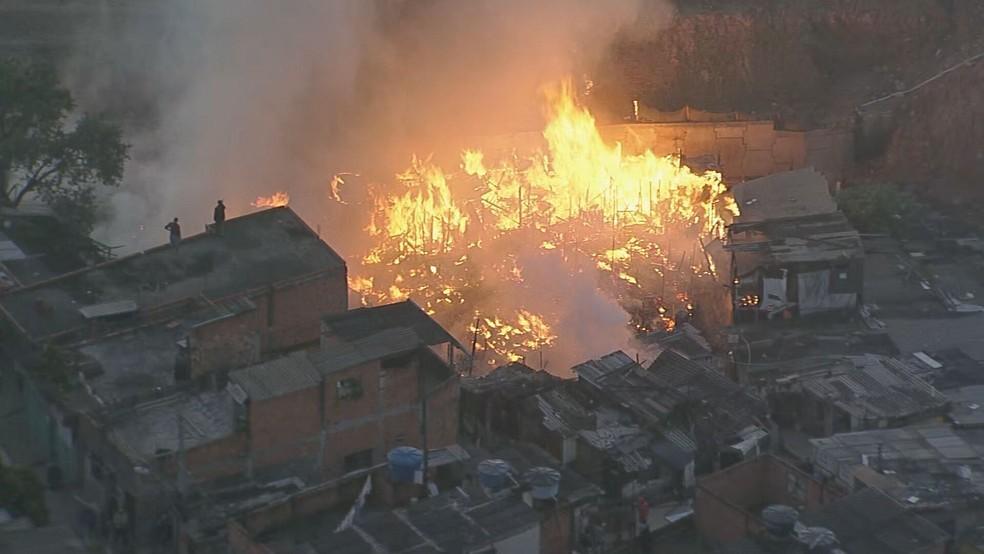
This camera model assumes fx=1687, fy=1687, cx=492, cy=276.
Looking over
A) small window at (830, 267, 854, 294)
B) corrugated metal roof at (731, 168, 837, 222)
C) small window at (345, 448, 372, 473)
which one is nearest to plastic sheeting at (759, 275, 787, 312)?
small window at (830, 267, 854, 294)

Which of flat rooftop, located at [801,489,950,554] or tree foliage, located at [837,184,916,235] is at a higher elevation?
tree foliage, located at [837,184,916,235]

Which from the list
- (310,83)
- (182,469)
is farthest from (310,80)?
(182,469)

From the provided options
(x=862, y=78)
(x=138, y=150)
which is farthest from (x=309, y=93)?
(x=862, y=78)

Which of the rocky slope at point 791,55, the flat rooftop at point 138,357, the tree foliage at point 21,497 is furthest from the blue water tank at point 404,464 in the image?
the rocky slope at point 791,55

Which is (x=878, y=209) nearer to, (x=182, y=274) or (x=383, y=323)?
(x=383, y=323)

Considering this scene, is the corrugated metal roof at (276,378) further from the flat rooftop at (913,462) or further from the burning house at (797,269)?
the burning house at (797,269)

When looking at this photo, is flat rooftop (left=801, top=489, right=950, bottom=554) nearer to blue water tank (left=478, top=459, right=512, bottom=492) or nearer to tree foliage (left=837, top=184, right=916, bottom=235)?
blue water tank (left=478, top=459, right=512, bottom=492)

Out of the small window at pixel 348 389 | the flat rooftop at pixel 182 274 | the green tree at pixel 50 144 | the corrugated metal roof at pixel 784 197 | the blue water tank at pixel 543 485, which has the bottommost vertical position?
the blue water tank at pixel 543 485
